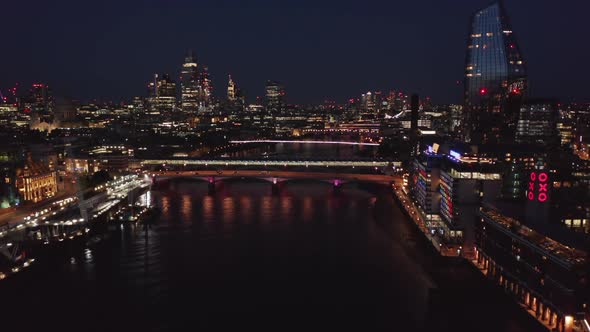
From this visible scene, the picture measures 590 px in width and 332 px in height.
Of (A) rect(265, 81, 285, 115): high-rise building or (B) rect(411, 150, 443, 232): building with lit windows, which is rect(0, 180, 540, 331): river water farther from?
(A) rect(265, 81, 285, 115): high-rise building

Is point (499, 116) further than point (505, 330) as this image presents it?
Yes

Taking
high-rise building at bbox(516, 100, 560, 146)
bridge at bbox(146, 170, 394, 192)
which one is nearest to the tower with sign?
bridge at bbox(146, 170, 394, 192)

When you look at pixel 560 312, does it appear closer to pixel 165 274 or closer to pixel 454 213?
pixel 454 213

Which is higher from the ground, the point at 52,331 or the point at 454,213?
the point at 454,213

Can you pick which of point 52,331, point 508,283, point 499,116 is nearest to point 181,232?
point 52,331

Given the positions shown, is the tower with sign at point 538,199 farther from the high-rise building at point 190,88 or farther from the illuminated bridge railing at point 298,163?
the high-rise building at point 190,88
